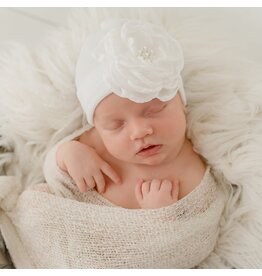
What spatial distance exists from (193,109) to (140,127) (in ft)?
0.76

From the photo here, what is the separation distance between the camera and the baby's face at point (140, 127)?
1.36 m

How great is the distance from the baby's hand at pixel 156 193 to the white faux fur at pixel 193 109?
130mm

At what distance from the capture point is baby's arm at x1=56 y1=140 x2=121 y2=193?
1.48 meters

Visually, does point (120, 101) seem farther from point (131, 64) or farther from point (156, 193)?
point (156, 193)

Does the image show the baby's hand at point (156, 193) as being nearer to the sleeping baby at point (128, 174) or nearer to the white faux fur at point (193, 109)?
the sleeping baby at point (128, 174)

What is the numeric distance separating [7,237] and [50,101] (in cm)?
34

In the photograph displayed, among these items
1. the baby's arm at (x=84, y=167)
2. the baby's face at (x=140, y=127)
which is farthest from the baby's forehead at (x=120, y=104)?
the baby's arm at (x=84, y=167)

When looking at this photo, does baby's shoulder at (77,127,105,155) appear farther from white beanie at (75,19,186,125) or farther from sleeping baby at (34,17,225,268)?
white beanie at (75,19,186,125)

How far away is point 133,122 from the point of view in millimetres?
1368

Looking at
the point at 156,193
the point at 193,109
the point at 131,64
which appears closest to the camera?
the point at 131,64

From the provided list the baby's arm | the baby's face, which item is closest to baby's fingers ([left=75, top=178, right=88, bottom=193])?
the baby's arm

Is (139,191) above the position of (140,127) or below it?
below

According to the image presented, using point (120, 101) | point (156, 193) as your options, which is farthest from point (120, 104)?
point (156, 193)

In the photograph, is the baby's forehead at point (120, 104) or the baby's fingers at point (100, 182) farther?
the baby's fingers at point (100, 182)
